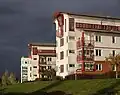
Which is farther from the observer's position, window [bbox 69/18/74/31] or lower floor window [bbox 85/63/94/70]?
window [bbox 69/18/74/31]

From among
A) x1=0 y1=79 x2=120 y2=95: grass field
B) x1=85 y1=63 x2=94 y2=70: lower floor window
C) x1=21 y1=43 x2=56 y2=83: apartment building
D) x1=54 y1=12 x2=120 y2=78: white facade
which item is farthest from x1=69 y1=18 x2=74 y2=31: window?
x1=21 y1=43 x2=56 y2=83: apartment building

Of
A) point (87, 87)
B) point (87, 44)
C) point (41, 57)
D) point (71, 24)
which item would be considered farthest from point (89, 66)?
point (41, 57)

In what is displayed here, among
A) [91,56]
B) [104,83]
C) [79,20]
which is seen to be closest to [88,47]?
[91,56]

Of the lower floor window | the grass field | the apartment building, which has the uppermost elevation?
the apartment building

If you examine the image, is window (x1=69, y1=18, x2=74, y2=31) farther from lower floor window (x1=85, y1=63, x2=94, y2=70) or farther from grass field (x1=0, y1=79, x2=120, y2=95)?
grass field (x1=0, y1=79, x2=120, y2=95)

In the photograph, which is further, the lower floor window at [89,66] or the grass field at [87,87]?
the lower floor window at [89,66]

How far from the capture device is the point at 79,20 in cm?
7206

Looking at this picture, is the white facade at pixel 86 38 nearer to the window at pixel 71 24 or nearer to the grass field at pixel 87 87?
the window at pixel 71 24

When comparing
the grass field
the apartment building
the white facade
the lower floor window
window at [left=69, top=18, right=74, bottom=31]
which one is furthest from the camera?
the apartment building

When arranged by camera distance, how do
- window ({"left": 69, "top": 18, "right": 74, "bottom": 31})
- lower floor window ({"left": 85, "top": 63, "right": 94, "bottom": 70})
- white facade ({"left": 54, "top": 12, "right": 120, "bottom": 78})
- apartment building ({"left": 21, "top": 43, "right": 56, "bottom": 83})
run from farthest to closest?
1. apartment building ({"left": 21, "top": 43, "right": 56, "bottom": 83})
2. window ({"left": 69, "top": 18, "right": 74, "bottom": 31})
3. white facade ({"left": 54, "top": 12, "right": 120, "bottom": 78})
4. lower floor window ({"left": 85, "top": 63, "right": 94, "bottom": 70})

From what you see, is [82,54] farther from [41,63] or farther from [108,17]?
[41,63]

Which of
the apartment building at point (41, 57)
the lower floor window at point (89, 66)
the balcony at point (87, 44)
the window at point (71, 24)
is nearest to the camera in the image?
the lower floor window at point (89, 66)

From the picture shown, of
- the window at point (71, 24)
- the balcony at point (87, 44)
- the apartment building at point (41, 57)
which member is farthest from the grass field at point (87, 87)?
the apartment building at point (41, 57)

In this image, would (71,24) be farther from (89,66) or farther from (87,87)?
(87,87)
